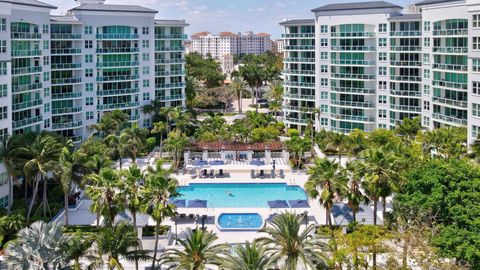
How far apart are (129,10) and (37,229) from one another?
51.3 m

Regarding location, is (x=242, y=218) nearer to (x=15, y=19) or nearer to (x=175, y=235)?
(x=175, y=235)

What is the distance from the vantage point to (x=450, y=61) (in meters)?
60.5

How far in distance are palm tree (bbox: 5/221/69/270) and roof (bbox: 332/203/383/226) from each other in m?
22.3

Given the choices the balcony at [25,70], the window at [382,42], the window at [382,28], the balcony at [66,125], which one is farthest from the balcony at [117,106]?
the window at [382,28]

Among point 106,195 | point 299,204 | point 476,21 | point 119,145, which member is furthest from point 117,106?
point 476,21

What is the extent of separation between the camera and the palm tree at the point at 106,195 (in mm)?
35938

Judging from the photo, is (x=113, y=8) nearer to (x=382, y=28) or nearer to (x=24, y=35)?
(x=24, y=35)

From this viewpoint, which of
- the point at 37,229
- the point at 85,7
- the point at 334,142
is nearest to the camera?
the point at 37,229

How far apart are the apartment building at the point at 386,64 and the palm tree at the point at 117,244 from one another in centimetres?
3909

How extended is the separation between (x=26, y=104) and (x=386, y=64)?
44.1m

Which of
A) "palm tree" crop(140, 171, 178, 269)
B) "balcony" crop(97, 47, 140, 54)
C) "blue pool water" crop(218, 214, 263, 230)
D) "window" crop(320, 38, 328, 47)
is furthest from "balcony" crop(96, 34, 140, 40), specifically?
"palm tree" crop(140, 171, 178, 269)

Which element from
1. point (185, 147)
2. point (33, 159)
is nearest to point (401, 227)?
point (33, 159)

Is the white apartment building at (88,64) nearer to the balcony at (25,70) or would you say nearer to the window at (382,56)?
the balcony at (25,70)

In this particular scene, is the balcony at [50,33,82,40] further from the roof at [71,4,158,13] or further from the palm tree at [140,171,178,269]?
the palm tree at [140,171,178,269]
